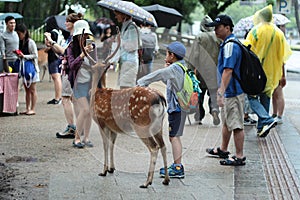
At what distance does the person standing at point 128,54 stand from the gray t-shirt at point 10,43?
3293 mm

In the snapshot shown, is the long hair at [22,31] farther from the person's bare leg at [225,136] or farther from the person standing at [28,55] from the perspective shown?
the person's bare leg at [225,136]

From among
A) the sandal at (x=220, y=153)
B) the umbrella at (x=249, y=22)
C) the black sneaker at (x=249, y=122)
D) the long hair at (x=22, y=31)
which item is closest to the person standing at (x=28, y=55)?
the long hair at (x=22, y=31)

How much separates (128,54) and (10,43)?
11.6ft

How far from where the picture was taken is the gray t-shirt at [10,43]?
12.7 meters

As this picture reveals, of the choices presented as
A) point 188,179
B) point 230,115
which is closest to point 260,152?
point 230,115

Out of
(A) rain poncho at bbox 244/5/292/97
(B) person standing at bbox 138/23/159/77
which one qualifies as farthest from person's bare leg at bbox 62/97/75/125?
(A) rain poncho at bbox 244/5/292/97

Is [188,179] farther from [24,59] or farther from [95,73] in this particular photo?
[24,59]

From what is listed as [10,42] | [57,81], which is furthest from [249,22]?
[10,42]

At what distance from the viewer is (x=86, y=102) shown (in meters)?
9.27

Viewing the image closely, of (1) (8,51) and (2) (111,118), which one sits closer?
(2) (111,118)

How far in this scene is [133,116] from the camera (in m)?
7.25

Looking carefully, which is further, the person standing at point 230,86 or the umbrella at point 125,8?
the umbrella at point 125,8

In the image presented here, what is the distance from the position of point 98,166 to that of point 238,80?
2048 mm

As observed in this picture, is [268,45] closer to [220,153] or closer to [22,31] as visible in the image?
[220,153]
